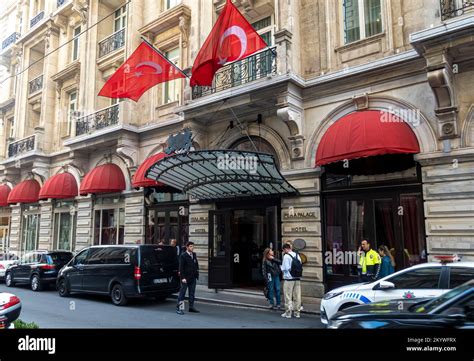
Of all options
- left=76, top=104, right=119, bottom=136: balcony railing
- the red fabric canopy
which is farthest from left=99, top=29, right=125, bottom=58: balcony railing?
the red fabric canopy

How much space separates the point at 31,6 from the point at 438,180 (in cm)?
2943

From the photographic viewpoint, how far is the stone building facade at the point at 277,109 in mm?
9898

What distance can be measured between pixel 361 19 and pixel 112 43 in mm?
13517

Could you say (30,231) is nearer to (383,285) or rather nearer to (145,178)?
(145,178)

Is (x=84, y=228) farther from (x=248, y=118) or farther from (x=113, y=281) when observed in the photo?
(x=248, y=118)

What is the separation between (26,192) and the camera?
2348cm

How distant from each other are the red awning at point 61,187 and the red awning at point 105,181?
2.49 metres

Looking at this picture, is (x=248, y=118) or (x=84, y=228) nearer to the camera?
(x=248, y=118)

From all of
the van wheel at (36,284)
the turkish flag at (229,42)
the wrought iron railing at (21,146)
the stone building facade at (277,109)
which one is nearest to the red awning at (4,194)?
the wrought iron railing at (21,146)

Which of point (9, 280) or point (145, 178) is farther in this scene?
point (9, 280)

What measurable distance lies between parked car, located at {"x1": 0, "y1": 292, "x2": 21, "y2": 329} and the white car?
588 cm

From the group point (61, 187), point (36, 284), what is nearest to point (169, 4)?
point (61, 187)

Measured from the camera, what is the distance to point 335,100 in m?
12.3
